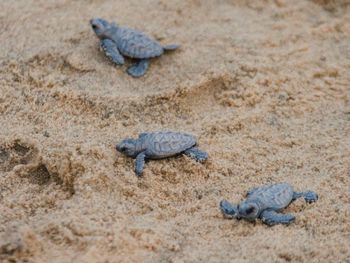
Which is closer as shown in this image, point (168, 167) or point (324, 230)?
point (324, 230)

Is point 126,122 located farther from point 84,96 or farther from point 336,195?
point 336,195

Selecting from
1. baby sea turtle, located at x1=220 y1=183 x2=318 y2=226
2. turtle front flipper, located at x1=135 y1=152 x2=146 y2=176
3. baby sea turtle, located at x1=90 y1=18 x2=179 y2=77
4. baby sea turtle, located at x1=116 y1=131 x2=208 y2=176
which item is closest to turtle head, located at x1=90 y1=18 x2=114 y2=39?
baby sea turtle, located at x1=90 y1=18 x2=179 y2=77

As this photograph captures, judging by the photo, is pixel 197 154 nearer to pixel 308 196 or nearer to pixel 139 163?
pixel 139 163

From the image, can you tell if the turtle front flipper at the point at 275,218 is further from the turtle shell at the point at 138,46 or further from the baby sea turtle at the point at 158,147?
the turtle shell at the point at 138,46

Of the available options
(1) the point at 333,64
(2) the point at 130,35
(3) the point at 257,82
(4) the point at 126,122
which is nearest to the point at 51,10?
(2) the point at 130,35

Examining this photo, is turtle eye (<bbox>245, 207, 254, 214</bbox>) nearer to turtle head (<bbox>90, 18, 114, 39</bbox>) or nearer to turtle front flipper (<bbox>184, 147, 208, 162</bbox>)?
turtle front flipper (<bbox>184, 147, 208, 162</bbox>)

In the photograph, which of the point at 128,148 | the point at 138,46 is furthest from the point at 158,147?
the point at 138,46
